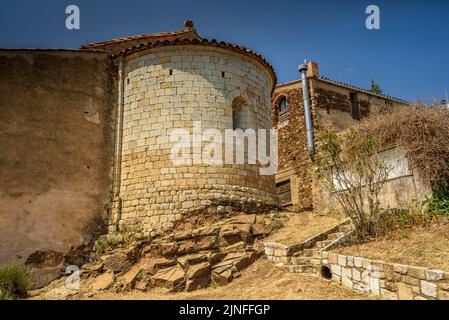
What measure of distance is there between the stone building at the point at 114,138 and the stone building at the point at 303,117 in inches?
284

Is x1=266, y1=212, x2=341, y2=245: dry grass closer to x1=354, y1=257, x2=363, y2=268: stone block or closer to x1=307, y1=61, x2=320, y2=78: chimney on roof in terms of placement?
x1=354, y1=257, x2=363, y2=268: stone block

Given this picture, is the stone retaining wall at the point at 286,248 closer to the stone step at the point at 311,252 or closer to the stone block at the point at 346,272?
the stone step at the point at 311,252

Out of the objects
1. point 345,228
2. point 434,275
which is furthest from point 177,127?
point 434,275

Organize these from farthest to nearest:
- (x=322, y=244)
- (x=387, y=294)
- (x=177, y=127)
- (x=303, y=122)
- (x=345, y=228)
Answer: (x=303, y=122), (x=177, y=127), (x=345, y=228), (x=322, y=244), (x=387, y=294)

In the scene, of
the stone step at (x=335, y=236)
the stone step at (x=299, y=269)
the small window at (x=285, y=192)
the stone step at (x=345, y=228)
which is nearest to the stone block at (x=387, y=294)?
the stone step at (x=299, y=269)

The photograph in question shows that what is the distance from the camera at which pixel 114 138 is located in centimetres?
1073

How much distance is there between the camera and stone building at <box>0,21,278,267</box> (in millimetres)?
9344

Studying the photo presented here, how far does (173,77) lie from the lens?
10.5 m

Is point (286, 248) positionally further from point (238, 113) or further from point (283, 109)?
point (283, 109)

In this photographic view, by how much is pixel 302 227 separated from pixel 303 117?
385 inches

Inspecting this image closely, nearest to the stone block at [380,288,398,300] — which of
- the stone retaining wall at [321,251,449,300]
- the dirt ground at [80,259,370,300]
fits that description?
the stone retaining wall at [321,251,449,300]

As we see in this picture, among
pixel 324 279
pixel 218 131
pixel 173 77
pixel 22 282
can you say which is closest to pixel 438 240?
pixel 324 279

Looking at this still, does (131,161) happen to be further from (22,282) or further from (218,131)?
(22,282)

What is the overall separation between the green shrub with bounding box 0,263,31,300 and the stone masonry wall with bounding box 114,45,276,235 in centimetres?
261
